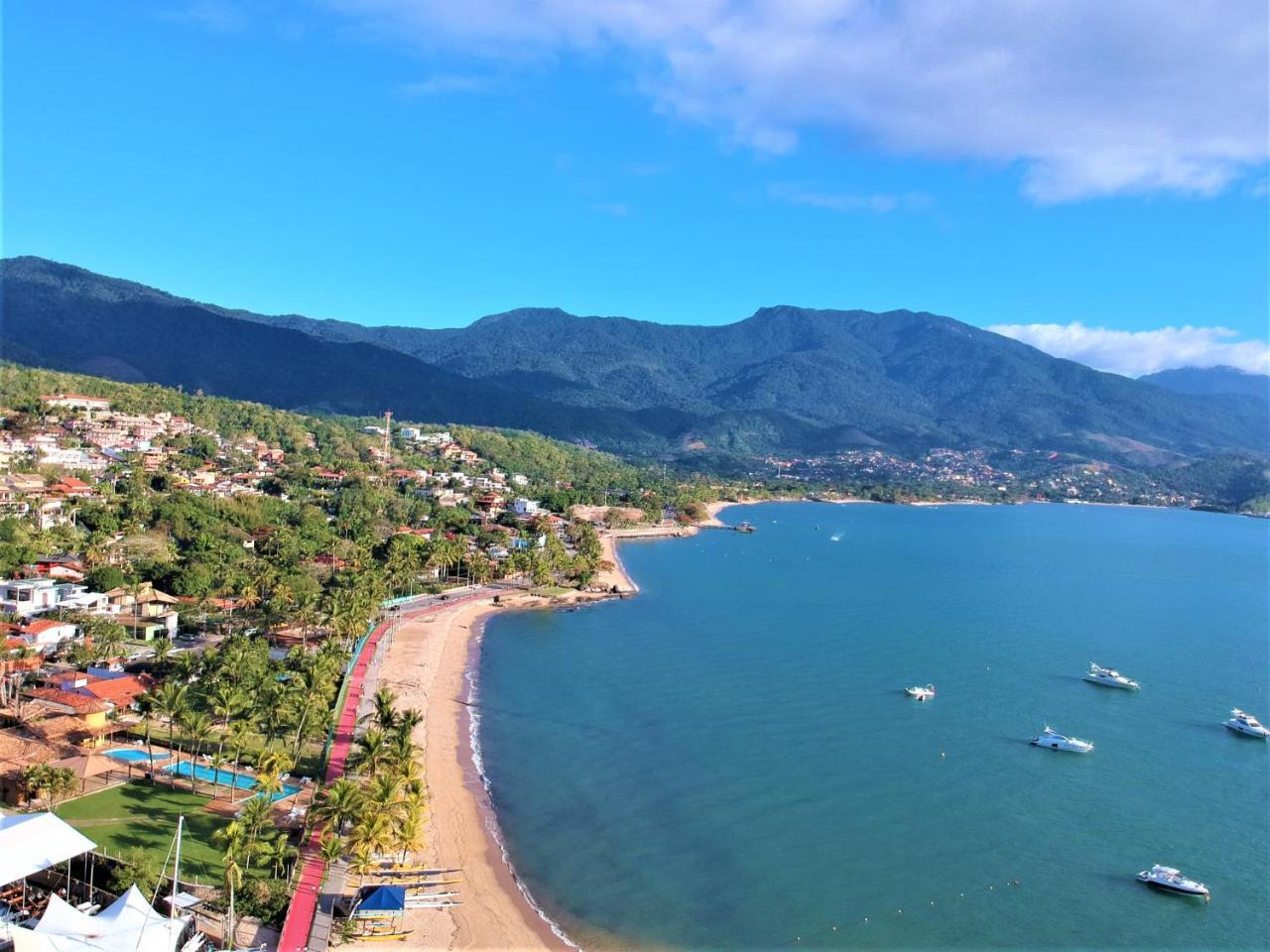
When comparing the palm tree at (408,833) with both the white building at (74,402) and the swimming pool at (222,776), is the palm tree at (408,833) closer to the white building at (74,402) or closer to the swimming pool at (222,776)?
the swimming pool at (222,776)

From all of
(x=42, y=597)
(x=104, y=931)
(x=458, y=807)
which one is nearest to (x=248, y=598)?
(x=42, y=597)

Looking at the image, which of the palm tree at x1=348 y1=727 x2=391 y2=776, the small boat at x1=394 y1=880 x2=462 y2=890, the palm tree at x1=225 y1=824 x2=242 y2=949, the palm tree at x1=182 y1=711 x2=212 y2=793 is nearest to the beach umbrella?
the small boat at x1=394 y1=880 x2=462 y2=890

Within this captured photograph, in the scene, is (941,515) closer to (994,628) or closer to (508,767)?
(994,628)

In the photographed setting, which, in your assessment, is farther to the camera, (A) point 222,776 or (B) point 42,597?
(B) point 42,597

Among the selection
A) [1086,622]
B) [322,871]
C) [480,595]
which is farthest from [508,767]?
[1086,622]

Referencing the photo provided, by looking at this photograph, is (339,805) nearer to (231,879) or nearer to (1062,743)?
(231,879)

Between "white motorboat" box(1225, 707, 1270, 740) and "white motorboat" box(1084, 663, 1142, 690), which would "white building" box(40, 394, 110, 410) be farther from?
"white motorboat" box(1225, 707, 1270, 740)
